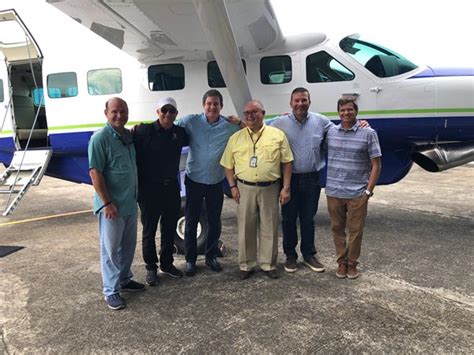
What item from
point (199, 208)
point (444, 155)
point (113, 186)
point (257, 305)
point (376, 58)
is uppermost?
point (376, 58)

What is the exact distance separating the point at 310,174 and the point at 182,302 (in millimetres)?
1781

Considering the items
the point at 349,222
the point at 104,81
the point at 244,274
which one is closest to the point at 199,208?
the point at 244,274

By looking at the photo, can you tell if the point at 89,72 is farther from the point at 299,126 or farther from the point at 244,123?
the point at 299,126

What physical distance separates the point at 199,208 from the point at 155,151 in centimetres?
79

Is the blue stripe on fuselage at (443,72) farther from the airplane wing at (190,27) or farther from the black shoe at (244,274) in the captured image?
the black shoe at (244,274)

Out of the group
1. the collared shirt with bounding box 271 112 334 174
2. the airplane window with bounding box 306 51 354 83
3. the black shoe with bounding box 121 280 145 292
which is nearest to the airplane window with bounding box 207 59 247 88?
the airplane window with bounding box 306 51 354 83

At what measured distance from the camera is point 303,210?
4191 mm

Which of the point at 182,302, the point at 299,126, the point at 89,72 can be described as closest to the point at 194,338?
the point at 182,302

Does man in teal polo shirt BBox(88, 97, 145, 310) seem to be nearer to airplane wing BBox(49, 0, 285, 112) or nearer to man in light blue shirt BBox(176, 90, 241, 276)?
man in light blue shirt BBox(176, 90, 241, 276)

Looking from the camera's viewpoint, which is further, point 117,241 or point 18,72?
point 18,72

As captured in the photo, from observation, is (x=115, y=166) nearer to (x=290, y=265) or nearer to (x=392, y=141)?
(x=290, y=265)

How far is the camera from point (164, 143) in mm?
3811

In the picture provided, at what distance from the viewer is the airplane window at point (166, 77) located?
6020mm

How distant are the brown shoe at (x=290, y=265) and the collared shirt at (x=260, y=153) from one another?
38.3 inches
